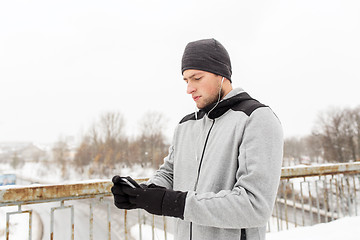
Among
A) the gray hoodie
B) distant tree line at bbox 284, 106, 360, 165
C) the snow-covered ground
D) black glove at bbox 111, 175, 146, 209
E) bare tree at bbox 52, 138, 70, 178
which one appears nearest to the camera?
the gray hoodie

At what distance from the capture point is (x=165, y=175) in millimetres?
1497

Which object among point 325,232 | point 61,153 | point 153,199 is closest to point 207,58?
point 153,199

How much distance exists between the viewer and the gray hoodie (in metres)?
0.90

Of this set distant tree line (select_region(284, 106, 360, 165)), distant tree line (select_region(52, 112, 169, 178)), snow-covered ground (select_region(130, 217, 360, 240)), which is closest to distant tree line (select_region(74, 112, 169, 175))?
distant tree line (select_region(52, 112, 169, 178))

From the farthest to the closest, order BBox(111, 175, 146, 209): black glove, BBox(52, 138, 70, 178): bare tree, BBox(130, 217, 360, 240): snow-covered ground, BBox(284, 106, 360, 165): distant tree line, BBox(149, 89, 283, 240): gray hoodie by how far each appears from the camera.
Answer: BBox(52, 138, 70, 178): bare tree → BBox(284, 106, 360, 165): distant tree line → BBox(130, 217, 360, 240): snow-covered ground → BBox(111, 175, 146, 209): black glove → BBox(149, 89, 283, 240): gray hoodie

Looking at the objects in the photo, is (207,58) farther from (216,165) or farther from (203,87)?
(216,165)

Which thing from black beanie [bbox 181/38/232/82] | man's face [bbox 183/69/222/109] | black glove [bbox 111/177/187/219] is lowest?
black glove [bbox 111/177/187/219]

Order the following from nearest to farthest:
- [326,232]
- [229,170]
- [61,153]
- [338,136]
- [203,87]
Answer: [229,170] < [203,87] < [326,232] < [338,136] < [61,153]

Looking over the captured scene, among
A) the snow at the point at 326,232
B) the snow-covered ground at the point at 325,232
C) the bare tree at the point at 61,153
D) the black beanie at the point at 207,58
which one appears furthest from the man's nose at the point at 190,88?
the bare tree at the point at 61,153

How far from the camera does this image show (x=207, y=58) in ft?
4.28

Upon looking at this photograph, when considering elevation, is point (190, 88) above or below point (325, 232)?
above

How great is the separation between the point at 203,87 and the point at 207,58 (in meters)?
0.17

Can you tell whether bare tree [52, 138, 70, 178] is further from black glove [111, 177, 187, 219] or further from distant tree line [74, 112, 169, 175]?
black glove [111, 177, 187, 219]

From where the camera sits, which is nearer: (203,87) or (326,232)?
(203,87)
